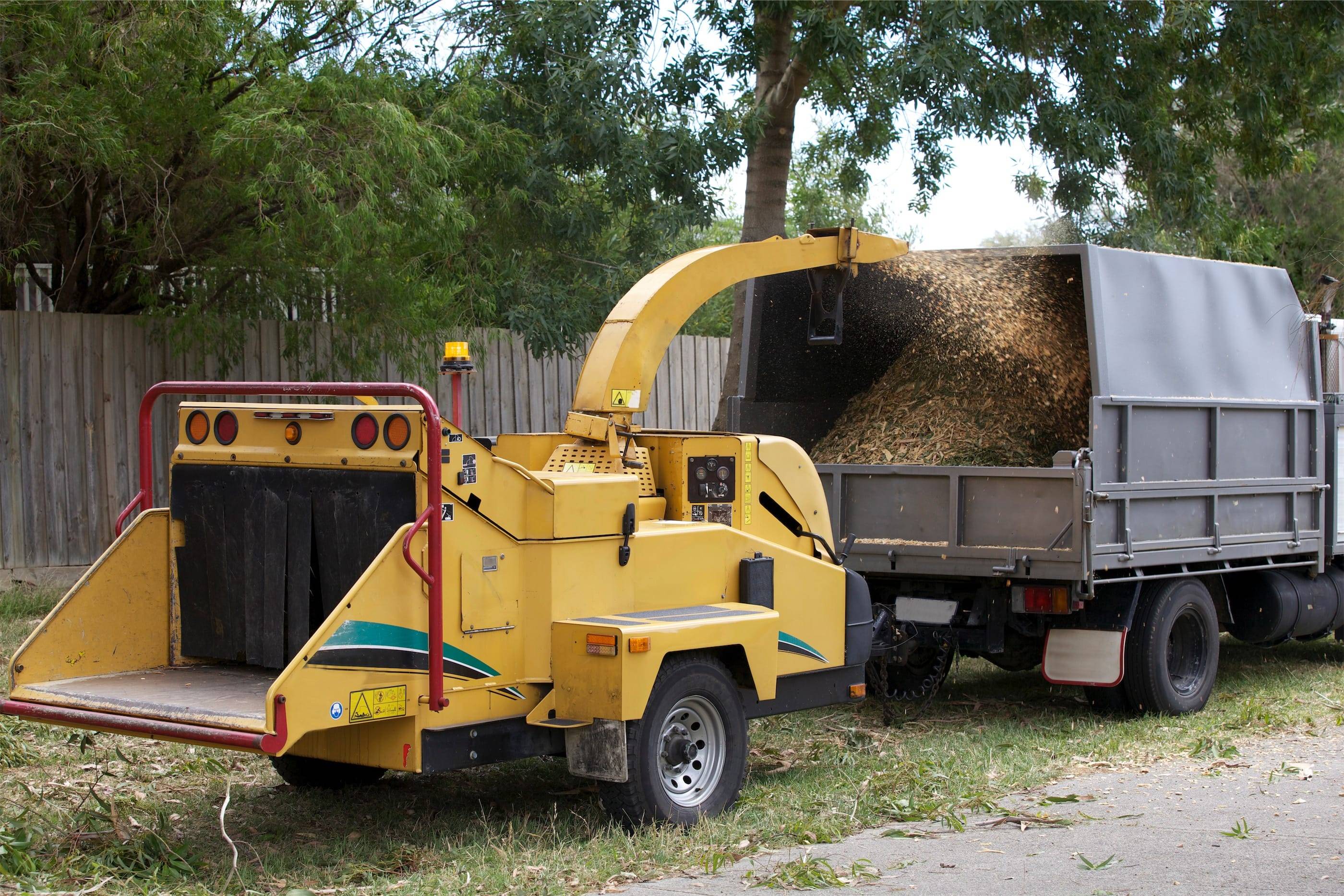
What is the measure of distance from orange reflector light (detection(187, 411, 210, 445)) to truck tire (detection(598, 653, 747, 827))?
2366 mm

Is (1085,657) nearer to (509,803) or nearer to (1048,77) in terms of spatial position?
(509,803)

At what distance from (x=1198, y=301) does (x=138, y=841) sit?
23.5ft

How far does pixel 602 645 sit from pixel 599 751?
467mm

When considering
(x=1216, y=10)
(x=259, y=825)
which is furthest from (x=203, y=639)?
(x=1216, y=10)

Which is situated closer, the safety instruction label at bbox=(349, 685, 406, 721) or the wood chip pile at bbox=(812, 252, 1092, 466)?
the safety instruction label at bbox=(349, 685, 406, 721)

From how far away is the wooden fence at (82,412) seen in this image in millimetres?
11641

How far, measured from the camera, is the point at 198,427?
6.70 metres

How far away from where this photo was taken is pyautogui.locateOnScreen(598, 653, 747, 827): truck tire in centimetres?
627

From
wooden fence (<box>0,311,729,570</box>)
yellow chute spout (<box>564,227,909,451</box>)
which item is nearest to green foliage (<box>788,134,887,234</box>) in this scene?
wooden fence (<box>0,311,729,570</box>)

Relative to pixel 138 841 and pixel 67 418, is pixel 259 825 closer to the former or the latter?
pixel 138 841

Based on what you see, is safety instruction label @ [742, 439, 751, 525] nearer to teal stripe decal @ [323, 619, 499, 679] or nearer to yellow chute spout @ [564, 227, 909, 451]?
yellow chute spout @ [564, 227, 909, 451]

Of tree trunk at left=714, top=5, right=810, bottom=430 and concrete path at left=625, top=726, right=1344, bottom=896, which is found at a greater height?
tree trunk at left=714, top=5, right=810, bottom=430

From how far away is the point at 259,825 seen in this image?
6.69m

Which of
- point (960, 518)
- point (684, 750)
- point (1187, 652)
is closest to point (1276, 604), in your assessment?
point (1187, 652)
